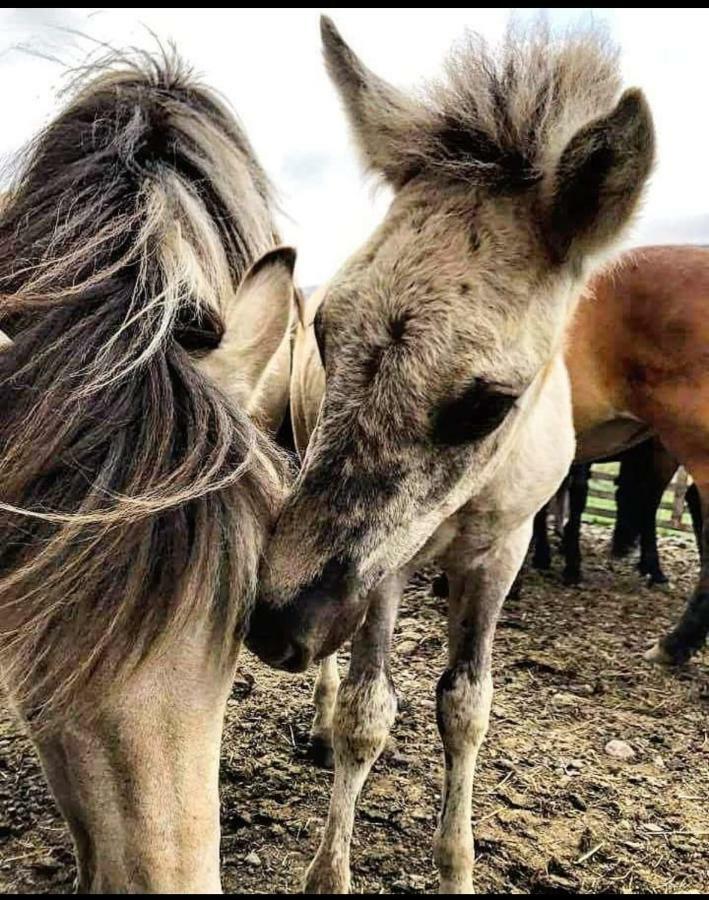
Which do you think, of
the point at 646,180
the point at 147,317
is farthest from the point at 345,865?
the point at 646,180

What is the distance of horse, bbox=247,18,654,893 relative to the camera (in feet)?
5.53

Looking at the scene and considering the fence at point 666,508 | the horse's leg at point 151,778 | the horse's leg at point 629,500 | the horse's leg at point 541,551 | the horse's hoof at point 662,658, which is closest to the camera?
the horse's leg at point 151,778

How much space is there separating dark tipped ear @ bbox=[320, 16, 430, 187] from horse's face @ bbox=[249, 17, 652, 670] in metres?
0.25

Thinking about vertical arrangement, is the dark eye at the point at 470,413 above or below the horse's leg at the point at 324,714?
above

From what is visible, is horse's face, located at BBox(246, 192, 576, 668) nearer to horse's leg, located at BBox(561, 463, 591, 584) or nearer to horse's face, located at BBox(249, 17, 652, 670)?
horse's face, located at BBox(249, 17, 652, 670)

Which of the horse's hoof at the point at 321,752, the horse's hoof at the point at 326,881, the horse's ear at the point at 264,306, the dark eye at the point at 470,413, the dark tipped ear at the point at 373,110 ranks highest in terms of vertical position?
the dark tipped ear at the point at 373,110

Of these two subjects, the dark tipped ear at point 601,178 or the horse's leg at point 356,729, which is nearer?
the dark tipped ear at point 601,178

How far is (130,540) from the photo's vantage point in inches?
53.4

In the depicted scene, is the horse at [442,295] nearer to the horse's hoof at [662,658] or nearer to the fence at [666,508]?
the horse's hoof at [662,658]

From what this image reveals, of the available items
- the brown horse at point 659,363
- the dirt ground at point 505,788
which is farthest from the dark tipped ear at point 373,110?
the brown horse at point 659,363

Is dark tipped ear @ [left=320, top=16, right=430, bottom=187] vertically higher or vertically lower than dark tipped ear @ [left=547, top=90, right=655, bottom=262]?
higher

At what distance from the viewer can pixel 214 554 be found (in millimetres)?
1402

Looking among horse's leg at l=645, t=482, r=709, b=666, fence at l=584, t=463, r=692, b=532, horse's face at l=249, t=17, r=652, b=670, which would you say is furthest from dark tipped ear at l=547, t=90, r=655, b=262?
fence at l=584, t=463, r=692, b=532

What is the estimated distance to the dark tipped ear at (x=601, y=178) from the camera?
1669 millimetres
